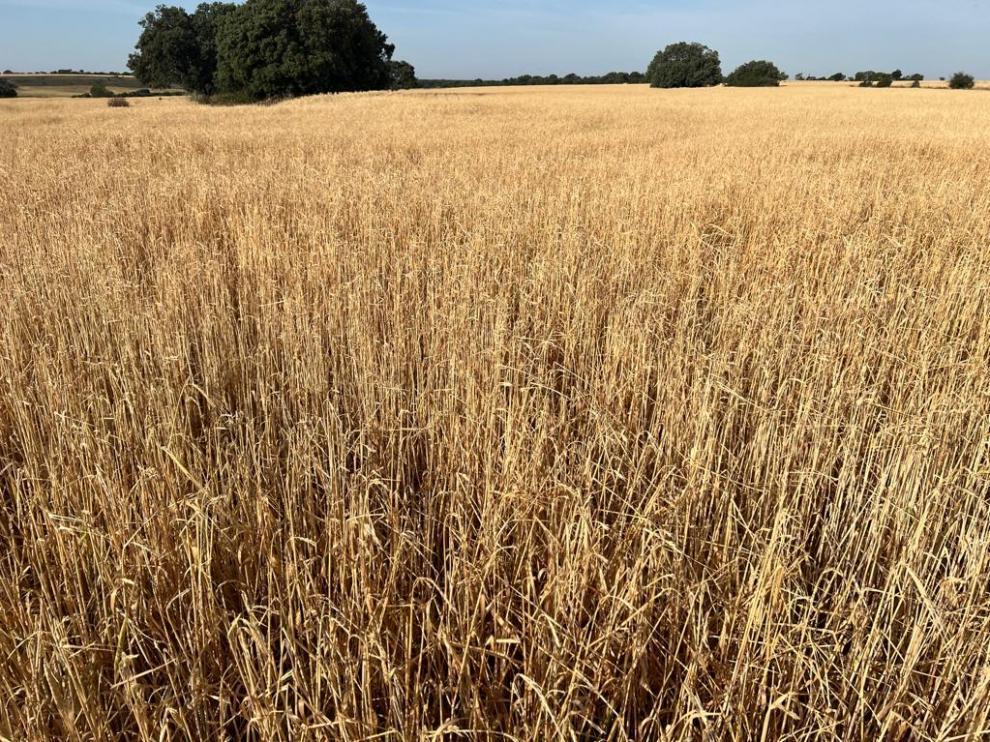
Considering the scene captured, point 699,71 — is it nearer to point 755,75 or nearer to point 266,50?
point 755,75

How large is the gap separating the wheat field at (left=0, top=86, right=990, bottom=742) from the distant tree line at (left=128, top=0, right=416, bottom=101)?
40.4 meters

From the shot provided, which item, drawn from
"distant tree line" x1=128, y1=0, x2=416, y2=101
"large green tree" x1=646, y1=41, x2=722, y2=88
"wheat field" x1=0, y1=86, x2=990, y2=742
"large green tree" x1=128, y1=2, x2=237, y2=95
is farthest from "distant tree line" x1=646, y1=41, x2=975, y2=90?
"wheat field" x1=0, y1=86, x2=990, y2=742

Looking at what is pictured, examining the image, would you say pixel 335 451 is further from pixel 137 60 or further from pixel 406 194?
pixel 137 60

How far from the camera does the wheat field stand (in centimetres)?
128

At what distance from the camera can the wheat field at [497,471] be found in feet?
4.18

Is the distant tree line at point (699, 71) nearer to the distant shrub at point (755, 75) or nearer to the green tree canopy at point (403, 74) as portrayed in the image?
the distant shrub at point (755, 75)

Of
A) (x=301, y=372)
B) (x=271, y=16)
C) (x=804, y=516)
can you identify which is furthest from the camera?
(x=271, y=16)

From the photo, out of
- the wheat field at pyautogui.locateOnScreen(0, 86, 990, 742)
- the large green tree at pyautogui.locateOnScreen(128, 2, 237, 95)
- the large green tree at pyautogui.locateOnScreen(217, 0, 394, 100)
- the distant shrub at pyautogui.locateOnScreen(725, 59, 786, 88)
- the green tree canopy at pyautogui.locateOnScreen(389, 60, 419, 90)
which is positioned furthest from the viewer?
the green tree canopy at pyautogui.locateOnScreen(389, 60, 419, 90)

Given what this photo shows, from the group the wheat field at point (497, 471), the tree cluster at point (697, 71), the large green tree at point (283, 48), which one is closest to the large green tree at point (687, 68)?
the tree cluster at point (697, 71)

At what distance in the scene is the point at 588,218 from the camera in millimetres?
5043

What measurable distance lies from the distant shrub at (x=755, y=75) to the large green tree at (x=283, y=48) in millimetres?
34984

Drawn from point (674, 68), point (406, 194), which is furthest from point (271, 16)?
point (406, 194)

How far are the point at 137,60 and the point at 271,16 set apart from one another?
15.8 m

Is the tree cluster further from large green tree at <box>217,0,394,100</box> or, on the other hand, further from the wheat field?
the wheat field
